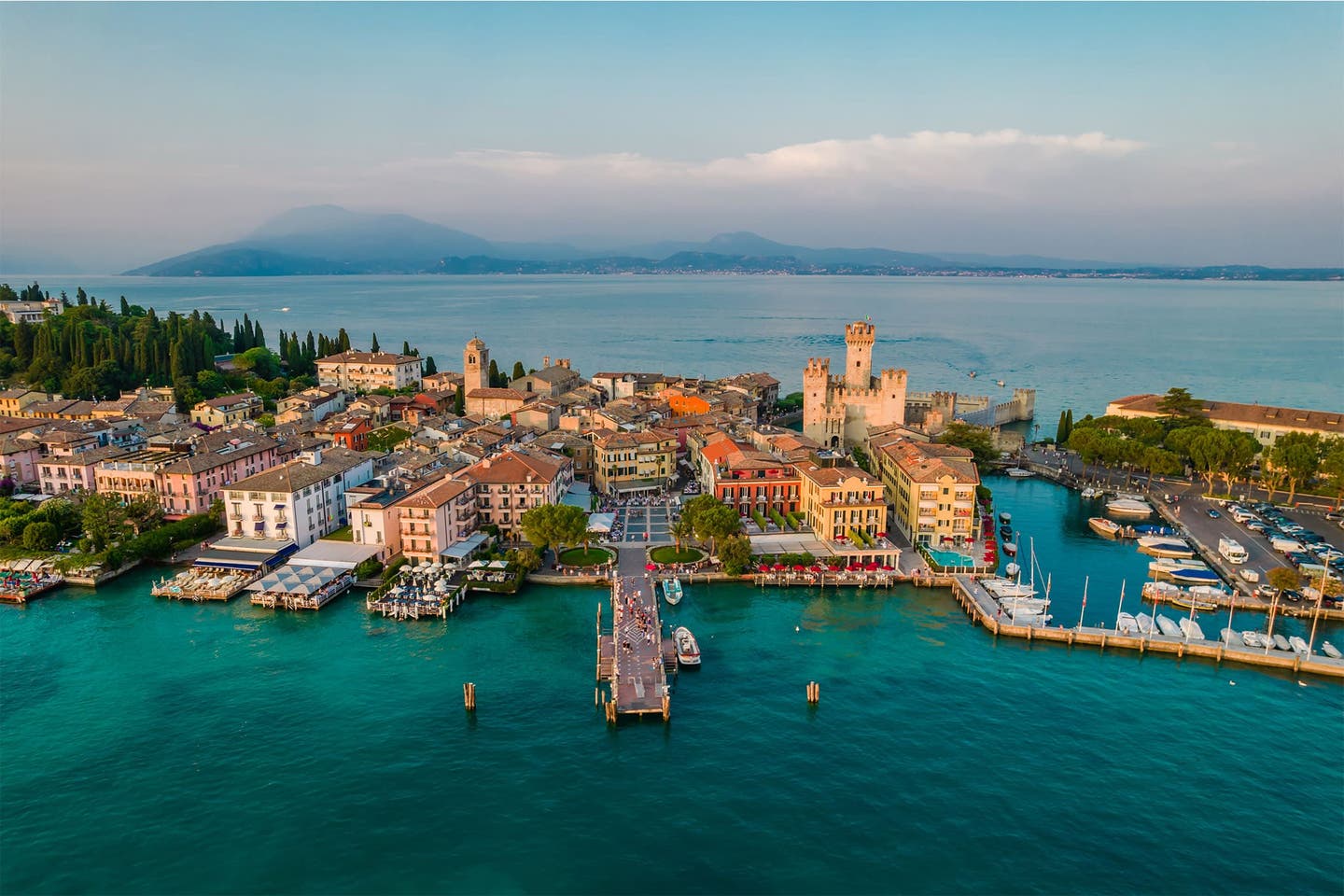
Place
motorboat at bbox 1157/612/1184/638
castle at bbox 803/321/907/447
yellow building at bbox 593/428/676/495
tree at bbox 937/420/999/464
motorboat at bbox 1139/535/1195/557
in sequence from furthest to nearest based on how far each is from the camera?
castle at bbox 803/321/907/447
tree at bbox 937/420/999/464
yellow building at bbox 593/428/676/495
motorboat at bbox 1139/535/1195/557
motorboat at bbox 1157/612/1184/638

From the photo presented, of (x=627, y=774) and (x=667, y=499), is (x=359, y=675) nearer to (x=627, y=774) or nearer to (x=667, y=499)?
(x=627, y=774)

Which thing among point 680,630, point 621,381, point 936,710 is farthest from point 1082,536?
point 621,381

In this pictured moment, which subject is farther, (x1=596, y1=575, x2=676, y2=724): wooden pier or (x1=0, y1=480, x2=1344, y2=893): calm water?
(x1=596, y1=575, x2=676, y2=724): wooden pier

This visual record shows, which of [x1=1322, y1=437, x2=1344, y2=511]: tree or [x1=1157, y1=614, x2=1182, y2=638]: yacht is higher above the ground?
[x1=1322, y1=437, x2=1344, y2=511]: tree

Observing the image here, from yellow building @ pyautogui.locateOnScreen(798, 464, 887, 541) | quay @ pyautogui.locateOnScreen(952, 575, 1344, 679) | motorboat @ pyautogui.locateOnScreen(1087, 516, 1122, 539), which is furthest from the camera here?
motorboat @ pyautogui.locateOnScreen(1087, 516, 1122, 539)

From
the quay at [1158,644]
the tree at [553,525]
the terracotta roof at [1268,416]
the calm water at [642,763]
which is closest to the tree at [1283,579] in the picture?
the quay at [1158,644]

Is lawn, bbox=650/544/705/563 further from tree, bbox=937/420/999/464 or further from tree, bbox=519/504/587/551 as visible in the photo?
tree, bbox=937/420/999/464

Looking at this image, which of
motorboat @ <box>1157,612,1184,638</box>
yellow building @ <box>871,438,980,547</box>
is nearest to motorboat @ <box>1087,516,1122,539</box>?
yellow building @ <box>871,438,980,547</box>
